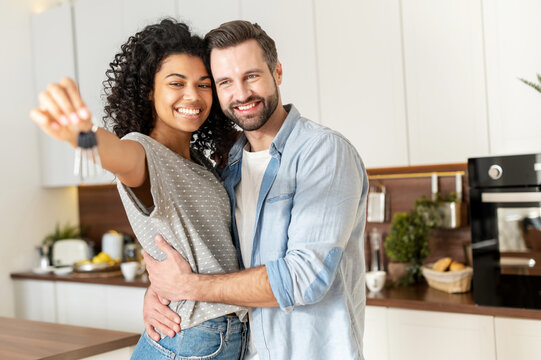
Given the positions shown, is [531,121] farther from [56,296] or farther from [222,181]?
[56,296]

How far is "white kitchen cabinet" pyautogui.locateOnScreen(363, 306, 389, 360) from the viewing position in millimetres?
2668

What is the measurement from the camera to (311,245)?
141 centimetres

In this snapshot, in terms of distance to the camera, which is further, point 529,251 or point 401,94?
point 401,94

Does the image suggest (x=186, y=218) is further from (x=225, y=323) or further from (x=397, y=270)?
(x=397, y=270)

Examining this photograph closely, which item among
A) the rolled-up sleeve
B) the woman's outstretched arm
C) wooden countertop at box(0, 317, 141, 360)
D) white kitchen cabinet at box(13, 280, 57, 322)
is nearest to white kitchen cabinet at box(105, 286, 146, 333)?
white kitchen cabinet at box(13, 280, 57, 322)

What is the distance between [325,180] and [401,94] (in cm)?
157

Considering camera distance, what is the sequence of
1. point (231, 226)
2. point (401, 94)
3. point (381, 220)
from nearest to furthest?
point (231, 226)
point (401, 94)
point (381, 220)

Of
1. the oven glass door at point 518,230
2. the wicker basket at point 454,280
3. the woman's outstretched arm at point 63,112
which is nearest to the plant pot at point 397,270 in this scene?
the wicker basket at point 454,280

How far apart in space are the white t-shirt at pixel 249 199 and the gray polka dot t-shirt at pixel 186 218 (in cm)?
3

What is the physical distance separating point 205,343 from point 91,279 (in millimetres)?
2451

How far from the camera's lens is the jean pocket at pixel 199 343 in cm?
152

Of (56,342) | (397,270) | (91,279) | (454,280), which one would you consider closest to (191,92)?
(56,342)

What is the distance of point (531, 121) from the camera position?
2551mm

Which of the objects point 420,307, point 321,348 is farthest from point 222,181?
point 420,307
